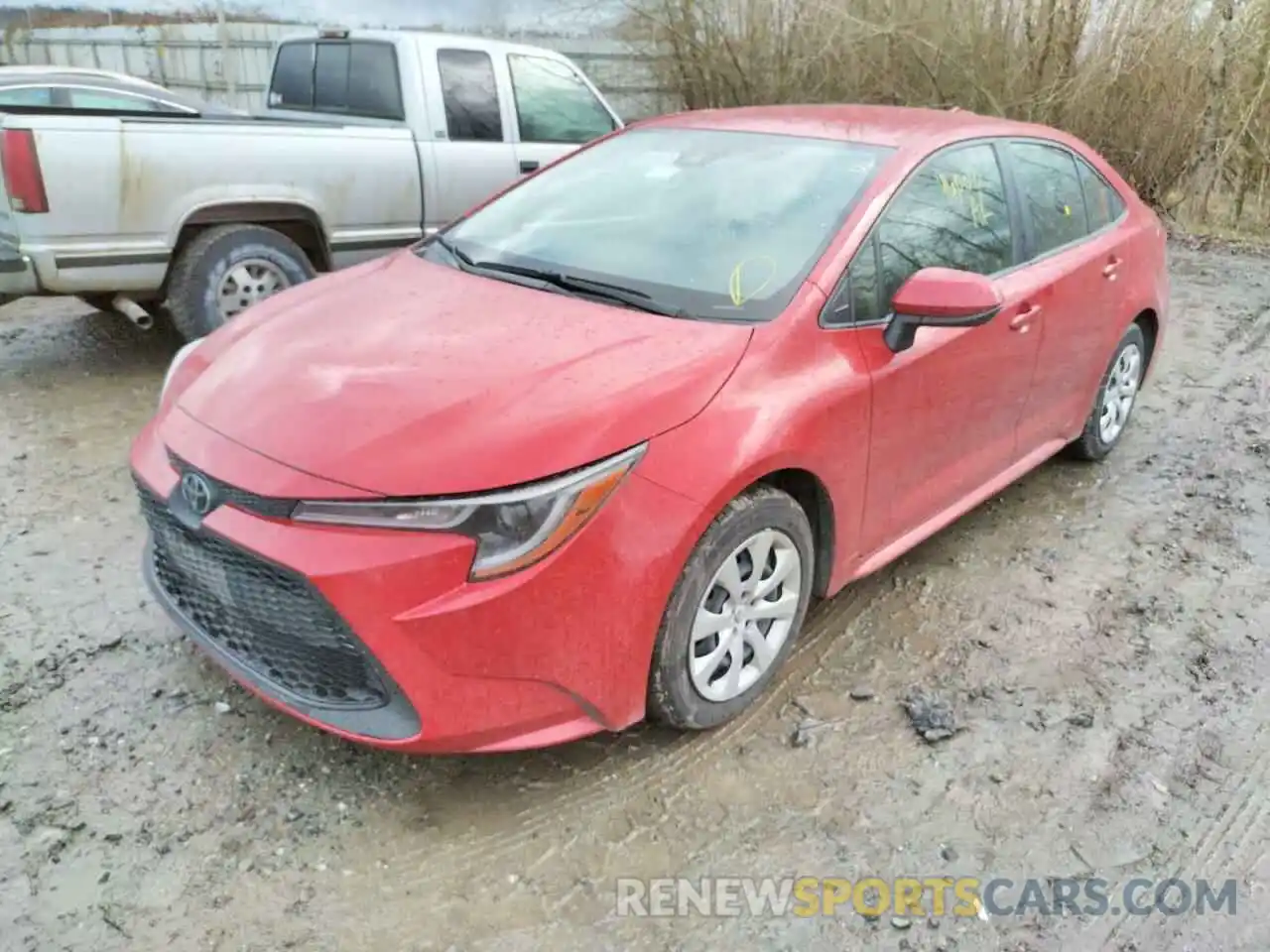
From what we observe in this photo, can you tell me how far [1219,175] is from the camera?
10.2 m

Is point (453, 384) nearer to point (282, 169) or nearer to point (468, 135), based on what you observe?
point (282, 169)

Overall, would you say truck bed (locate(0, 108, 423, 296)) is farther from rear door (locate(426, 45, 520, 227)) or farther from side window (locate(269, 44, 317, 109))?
side window (locate(269, 44, 317, 109))

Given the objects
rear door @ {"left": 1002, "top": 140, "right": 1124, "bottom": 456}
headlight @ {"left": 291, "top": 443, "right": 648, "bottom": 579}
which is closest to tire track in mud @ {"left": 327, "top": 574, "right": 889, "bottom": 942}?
headlight @ {"left": 291, "top": 443, "right": 648, "bottom": 579}

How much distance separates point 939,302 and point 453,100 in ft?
14.2

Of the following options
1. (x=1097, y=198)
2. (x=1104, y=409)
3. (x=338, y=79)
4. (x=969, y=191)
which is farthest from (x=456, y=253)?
(x=338, y=79)

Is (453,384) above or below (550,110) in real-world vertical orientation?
below

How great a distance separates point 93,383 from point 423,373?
12.2ft

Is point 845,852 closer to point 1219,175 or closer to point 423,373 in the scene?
point 423,373

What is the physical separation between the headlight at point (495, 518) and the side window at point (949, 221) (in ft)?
4.47

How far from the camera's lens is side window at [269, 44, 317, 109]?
6969 millimetres

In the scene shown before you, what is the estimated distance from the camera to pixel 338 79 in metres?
6.72

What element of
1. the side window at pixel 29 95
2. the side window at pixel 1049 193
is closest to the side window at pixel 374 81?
the side window at pixel 29 95

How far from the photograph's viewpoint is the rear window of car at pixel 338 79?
6.40 meters

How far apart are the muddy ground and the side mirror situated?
106 centimetres
